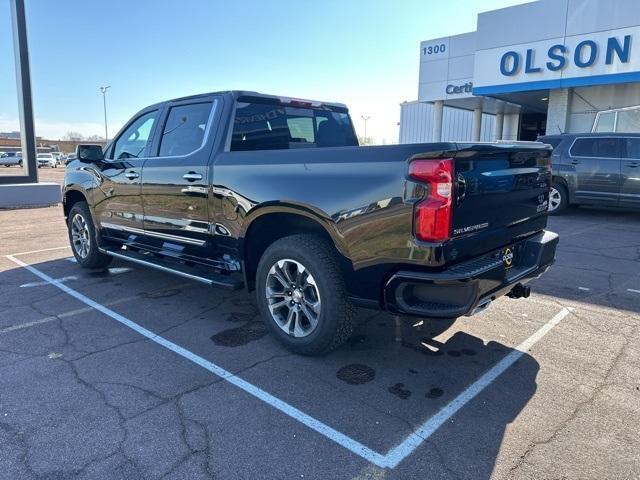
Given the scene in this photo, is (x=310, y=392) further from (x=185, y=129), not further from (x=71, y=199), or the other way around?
(x=71, y=199)

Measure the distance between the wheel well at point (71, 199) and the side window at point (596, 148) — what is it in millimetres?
9760

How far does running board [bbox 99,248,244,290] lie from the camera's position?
161 inches

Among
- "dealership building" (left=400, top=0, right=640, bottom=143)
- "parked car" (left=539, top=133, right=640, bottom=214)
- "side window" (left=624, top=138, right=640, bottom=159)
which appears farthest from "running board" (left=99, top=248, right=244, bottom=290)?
"dealership building" (left=400, top=0, right=640, bottom=143)

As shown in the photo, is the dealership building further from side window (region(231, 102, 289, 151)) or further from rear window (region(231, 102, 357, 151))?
side window (region(231, 102, 289, 151))

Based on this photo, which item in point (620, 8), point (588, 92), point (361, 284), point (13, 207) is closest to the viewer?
point (361, 284)

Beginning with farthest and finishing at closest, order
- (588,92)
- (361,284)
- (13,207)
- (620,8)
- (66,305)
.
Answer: (588,92) → (620,8) → (13,207) → (66,305) → (361,284)

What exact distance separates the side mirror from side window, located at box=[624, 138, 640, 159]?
990cm

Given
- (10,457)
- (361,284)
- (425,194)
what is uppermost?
(425,194)

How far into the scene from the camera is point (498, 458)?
252 centimetres

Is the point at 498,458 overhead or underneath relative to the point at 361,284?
underneath

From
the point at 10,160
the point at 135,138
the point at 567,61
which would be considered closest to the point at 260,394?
the point at 135,138

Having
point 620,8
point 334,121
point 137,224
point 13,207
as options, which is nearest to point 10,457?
point 137,224

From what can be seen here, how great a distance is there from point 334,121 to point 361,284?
2.62 m

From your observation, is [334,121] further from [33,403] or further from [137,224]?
[33,403]
